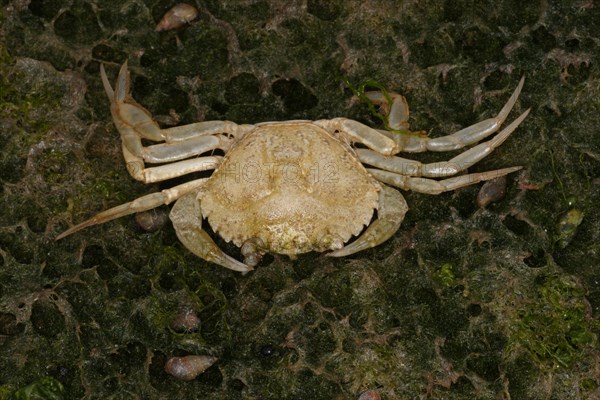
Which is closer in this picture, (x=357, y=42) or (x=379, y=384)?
(x=379, y=384)

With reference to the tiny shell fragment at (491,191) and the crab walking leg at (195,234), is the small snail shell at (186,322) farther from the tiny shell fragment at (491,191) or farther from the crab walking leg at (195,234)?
the tiny shell fragment at (491,191)

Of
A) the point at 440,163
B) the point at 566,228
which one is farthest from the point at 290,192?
the point at 566,228

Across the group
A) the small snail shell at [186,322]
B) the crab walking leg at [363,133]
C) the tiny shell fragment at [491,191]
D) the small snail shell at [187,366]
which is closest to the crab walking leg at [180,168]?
the crab walking leg at [363,133]

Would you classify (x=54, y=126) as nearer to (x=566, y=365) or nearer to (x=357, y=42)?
(x=357, y=42)

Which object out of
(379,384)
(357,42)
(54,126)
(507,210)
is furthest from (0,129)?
(507,210)

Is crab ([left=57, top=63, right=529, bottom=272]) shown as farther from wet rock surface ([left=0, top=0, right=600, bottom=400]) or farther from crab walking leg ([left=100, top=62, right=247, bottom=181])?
wet rock surface ([left=0, top=0, right=600, bottom=400])

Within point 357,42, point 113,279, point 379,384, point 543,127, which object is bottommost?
point 379,384

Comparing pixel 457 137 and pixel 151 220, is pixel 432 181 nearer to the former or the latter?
pixel 457 137
